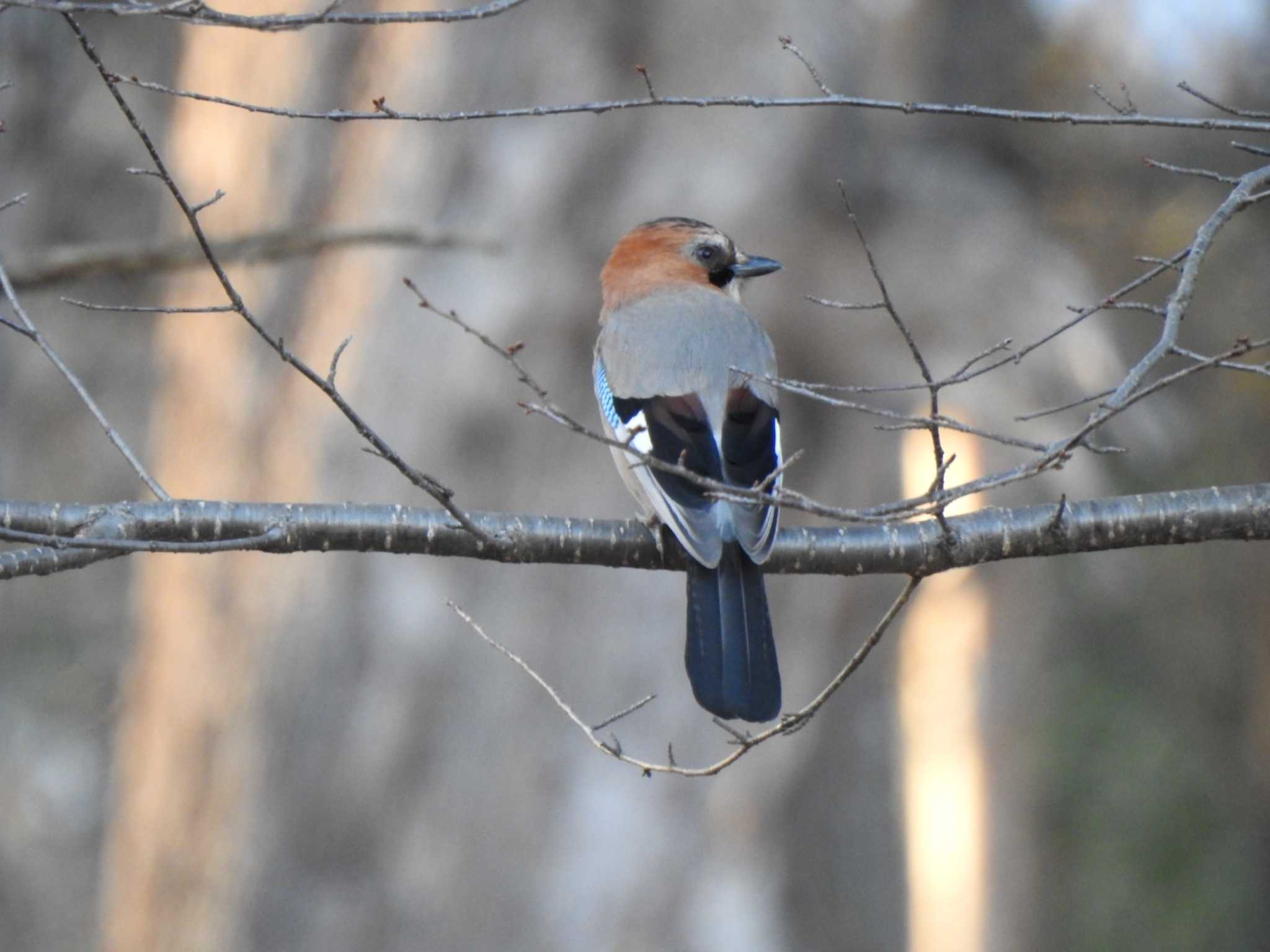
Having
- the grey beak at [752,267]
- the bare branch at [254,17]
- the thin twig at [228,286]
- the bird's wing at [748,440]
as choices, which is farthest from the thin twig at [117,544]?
the grey beak at [752,267]

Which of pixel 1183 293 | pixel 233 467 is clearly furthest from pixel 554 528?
pixel 233 467

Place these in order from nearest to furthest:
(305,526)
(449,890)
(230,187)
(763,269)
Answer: (305,526) < (763,269) < (449,890) < (230,187)

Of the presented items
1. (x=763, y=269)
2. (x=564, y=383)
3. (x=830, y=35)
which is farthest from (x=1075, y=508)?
(x=830, y=35)

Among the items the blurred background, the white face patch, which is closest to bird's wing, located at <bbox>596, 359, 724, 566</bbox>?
the white face patch

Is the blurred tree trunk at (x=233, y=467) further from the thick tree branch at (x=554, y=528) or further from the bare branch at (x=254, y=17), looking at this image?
the bare branch at (x=254, y=17)

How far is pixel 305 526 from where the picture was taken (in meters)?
3.16

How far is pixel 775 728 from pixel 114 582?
11.8m

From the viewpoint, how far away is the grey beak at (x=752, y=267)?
5250 mm

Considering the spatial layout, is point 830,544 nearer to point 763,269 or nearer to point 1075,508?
point 1075,508

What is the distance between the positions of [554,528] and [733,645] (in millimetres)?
540

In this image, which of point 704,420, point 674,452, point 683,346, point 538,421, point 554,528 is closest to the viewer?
point 554,528

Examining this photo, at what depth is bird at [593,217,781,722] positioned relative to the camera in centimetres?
350

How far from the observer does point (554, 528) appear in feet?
10.9

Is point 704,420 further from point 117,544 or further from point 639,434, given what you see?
point 117,544
